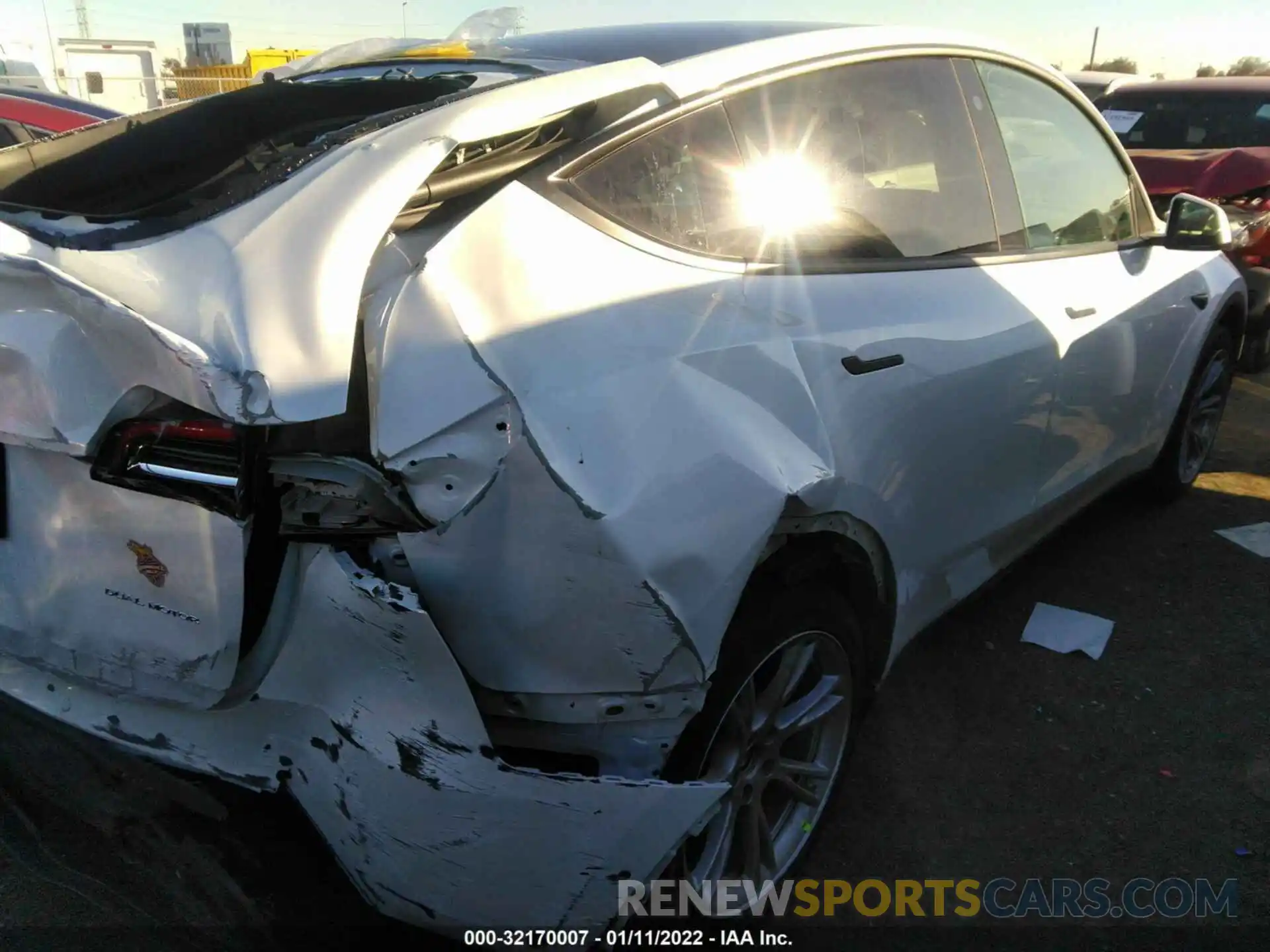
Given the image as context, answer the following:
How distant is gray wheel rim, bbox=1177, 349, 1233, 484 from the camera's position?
445 cm

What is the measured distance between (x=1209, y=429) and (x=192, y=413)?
15.3ft

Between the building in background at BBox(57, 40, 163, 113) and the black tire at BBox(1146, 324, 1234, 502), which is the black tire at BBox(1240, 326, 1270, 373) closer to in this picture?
the black tire at BBox(1146, 324, 1234, 502)

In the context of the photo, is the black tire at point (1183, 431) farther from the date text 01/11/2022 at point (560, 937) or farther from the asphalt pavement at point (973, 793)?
the date text 01/11/2022 at point (560, 937)

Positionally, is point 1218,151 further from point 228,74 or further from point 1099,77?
point 228,74

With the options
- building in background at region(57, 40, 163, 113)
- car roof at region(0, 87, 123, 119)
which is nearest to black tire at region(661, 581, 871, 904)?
car roof at region(0, 87, 123, 119)

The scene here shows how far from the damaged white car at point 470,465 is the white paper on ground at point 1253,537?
115 inches

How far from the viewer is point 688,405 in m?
1.69

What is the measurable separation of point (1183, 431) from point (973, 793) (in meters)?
2.39

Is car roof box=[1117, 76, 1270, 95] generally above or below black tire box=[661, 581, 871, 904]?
above

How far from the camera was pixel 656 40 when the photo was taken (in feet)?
7.79

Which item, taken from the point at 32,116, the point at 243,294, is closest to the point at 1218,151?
the point at 243,294

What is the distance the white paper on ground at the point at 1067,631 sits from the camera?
11.4 ft

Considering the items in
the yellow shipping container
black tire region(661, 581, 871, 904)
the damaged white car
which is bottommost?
black tire region(661, 581, 871, 904)

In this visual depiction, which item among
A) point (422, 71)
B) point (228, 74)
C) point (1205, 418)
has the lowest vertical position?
point (1205, 418)
